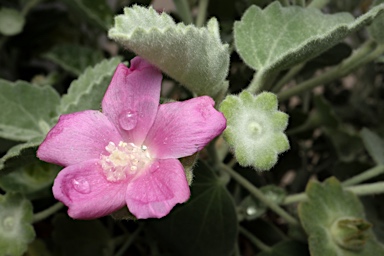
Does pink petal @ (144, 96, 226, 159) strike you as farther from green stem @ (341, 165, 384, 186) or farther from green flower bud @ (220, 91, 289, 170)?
green stem @ (341, 165, 384, 186)

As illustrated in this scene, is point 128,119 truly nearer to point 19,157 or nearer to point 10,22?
Answer: point 19,157

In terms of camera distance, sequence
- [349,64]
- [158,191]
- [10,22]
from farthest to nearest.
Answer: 1. [10,22]
2. [349,64]
3. [158,191]

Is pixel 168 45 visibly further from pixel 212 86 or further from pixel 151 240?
pixel 151 240

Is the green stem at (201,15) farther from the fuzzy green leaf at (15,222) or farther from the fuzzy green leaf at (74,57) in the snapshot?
the fuzzy green leaf at (15,222)

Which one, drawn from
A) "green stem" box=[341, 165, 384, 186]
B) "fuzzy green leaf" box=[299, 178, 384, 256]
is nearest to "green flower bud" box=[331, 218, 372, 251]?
"fuzzy green leaf" box=[299, 178, 384, 256]

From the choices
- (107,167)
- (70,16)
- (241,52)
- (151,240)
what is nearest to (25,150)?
(107,167)

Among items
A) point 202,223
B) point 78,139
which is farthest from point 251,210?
point 78,139
